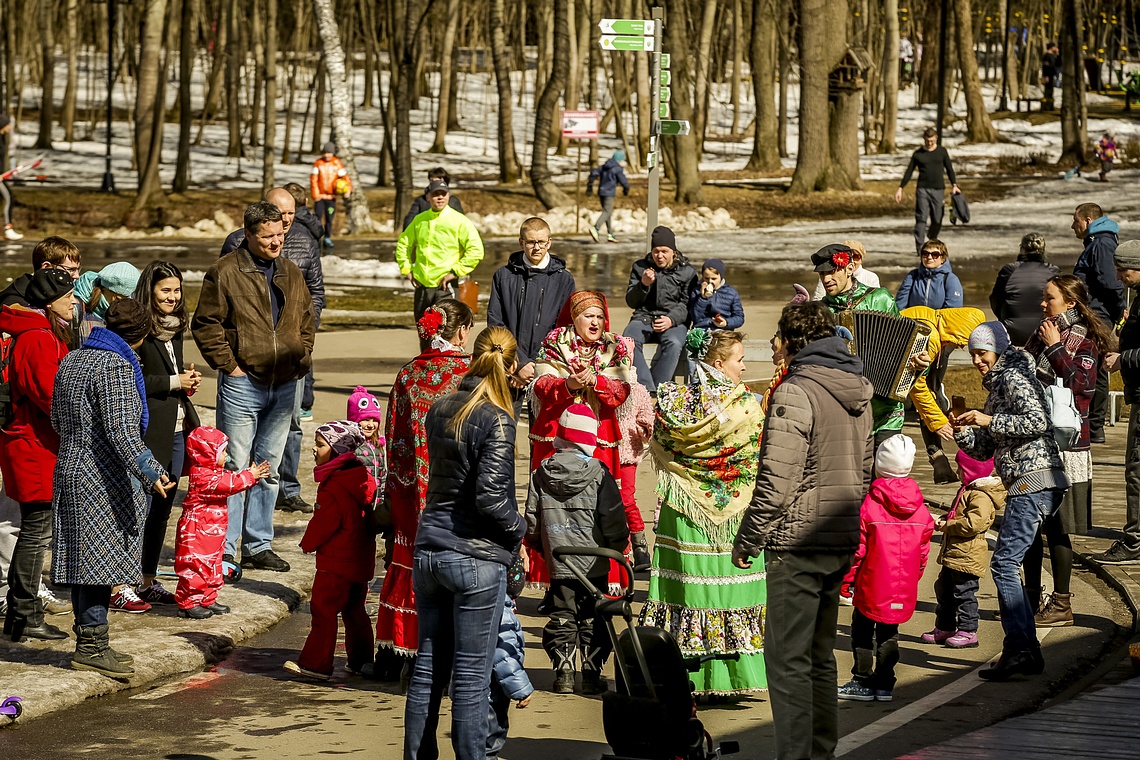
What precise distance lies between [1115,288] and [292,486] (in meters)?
6.87

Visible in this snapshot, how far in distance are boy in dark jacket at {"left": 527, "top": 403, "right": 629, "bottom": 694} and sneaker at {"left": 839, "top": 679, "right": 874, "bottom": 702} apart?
1.10 metres

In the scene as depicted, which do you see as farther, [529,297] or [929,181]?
[929,181]

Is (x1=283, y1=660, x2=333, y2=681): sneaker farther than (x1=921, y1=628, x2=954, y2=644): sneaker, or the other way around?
(x1=921, y1=628, x2=954, y2=644): sneaker

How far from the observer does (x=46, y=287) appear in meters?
7.35

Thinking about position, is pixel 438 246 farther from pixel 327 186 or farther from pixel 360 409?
pixel 327 186

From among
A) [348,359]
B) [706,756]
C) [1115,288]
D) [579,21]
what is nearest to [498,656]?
[706,756]

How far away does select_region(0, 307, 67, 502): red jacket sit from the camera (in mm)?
7488

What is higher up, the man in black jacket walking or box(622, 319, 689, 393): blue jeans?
the man in black jacket walking

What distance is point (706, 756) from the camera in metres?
5.77

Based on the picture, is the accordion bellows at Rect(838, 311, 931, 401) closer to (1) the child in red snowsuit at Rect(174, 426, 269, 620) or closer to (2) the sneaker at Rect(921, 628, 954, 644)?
(2) the sneaker at Rect(921, 628, 954, 644)

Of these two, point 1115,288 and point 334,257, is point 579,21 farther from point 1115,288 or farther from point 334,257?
point 1115,288

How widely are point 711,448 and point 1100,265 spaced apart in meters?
6.94

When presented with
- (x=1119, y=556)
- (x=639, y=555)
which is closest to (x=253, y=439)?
(x=639, y=555)

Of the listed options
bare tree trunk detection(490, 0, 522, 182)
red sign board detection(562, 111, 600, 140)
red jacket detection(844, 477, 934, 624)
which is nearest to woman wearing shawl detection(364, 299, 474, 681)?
red jacket detection(844, 477, 934, 624)
